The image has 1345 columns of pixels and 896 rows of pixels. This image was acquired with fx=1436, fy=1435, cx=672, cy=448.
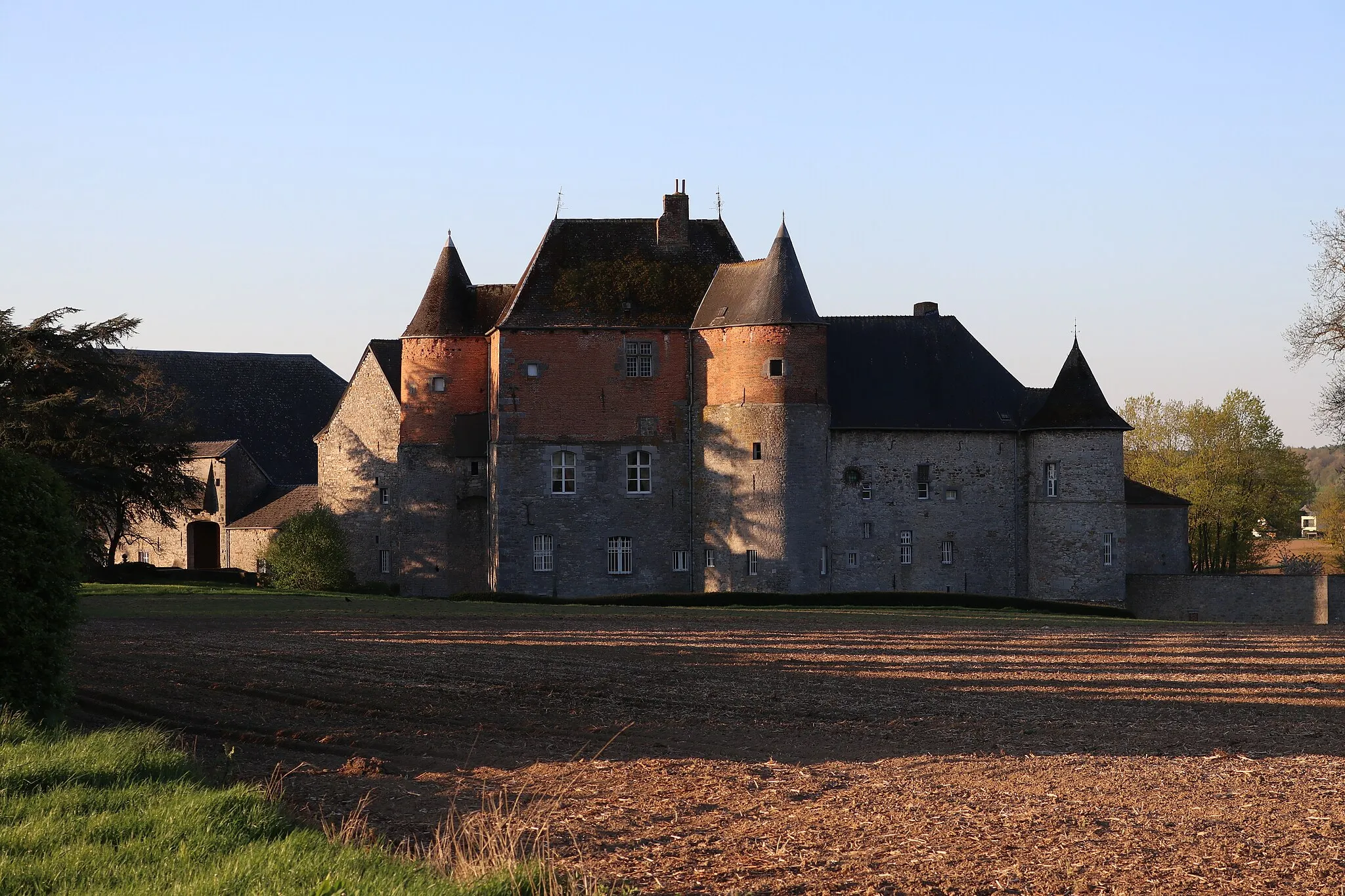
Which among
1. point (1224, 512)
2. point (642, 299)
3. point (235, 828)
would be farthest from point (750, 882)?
point (1224, 512)

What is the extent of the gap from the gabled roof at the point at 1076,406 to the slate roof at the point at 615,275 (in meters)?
10.6

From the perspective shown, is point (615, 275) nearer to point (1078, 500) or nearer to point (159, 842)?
point (1078, 500)

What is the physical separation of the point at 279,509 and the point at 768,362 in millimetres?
21186

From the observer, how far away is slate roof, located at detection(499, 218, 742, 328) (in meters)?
43.3

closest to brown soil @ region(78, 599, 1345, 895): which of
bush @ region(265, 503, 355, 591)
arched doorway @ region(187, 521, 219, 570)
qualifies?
bush @ region(265, 503, 355, 591)

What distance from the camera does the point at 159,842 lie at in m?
7.43

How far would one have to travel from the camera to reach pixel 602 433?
43438 millimetres

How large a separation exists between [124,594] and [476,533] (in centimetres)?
1163

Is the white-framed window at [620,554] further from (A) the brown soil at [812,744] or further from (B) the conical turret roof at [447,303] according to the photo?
(A) the brown soil at [812,744]

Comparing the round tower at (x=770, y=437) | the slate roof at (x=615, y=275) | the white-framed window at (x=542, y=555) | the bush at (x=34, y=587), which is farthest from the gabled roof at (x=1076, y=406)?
the bush at (x=34, y=587)

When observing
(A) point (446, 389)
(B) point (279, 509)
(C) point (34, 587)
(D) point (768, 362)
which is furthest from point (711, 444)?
(C) point (34, 587)

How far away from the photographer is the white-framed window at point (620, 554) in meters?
43.1

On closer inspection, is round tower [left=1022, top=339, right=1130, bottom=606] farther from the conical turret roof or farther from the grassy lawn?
the grassy lawn

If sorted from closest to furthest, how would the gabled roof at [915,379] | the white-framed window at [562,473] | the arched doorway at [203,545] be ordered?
the white-framed window at [562,473]
the gabled roof at [915,379]
the arched doorway at [203,545]
